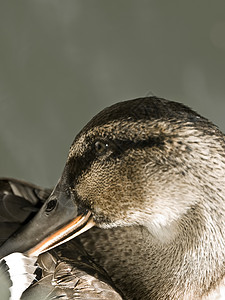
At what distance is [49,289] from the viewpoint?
1.86 metres

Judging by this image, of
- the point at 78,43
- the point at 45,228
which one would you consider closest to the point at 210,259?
the point at 45,228

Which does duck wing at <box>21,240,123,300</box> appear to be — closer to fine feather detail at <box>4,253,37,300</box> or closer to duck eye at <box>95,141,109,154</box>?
fine feather detail at <box>4,253,37,300</box>

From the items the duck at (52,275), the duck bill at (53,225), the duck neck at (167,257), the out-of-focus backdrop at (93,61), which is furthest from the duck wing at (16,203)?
the out-of-focus backdrop at (93,61)

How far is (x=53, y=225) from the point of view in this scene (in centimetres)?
189

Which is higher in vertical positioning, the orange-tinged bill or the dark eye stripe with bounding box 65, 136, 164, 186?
the dark eye stripe with bounding box 65, 136, 164, 186

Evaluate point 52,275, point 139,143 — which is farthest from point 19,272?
point 139,143

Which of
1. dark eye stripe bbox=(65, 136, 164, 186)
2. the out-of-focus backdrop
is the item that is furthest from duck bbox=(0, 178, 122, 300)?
the out-of-focus backdrop

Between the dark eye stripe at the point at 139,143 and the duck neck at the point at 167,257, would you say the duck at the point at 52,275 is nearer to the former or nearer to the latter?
the duck neck at the point at 167,257

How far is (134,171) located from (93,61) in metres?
1.63

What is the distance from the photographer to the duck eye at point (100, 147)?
1769 mm

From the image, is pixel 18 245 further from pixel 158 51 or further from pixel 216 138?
pixel 158 51

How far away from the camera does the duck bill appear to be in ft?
6.21

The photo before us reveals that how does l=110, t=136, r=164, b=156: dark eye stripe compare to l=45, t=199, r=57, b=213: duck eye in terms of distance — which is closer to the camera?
l=110, t=136, r=164, b=156: dark eye stripe

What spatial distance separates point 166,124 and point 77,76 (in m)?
1.63
